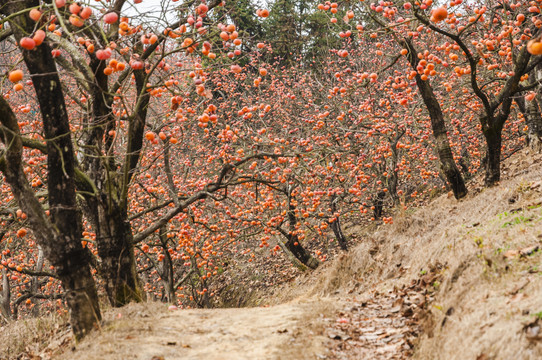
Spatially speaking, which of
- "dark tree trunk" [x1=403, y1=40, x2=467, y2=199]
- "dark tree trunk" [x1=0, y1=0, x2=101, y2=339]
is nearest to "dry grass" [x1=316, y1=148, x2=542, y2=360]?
"dark tree trunk" [x1=403, y1=40, x2=467, y2=199]

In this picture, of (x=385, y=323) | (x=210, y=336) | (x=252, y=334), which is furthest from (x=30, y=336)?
(x=385, y=323)

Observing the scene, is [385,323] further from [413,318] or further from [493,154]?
[493,154]

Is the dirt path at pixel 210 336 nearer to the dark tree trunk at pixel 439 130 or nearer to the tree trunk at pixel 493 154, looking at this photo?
the dark tree trunk at pixel 439 130

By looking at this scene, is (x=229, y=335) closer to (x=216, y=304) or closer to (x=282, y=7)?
(x=216, y=304)

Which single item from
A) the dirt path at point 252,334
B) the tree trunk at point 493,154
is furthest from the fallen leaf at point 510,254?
the tree trunk at point 493,154

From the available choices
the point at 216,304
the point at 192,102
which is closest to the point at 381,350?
the point at 216,304

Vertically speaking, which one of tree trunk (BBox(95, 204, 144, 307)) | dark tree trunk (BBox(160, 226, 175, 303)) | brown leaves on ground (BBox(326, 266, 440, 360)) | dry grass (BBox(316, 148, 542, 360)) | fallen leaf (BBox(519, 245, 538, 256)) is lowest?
brown leaves on ground (BBox(326, 266, 440, 360))

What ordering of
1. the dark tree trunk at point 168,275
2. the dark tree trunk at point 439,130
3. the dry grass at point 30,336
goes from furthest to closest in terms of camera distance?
1. the dark tree trunk at point 168,275
2. the dark tree trunk at point 439,130
3. the dry grass at point 30,336

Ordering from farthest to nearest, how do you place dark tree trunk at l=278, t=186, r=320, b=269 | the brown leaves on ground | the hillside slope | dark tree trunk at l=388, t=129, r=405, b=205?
dark tree trunk at l=388, t=129, r=405, b=205 < dark tree trunk at l=278, t=186, r=320, b=269 < the brown leaves on ground < the hillside slope

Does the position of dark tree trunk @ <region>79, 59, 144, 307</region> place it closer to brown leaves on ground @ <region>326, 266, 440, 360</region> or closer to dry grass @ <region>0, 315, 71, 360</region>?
dry grass @ <region>0, 315, 71, 360</region>

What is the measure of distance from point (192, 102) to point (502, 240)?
63.7 ft

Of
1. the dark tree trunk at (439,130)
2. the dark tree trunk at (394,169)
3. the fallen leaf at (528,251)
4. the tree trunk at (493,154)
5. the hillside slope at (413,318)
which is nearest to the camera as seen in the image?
the hillside slope at (413,318)

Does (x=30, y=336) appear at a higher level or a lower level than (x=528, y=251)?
higher

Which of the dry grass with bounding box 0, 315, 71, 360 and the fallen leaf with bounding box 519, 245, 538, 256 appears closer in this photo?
the fallen leaf with bounding box 519, 245, 538, 256
